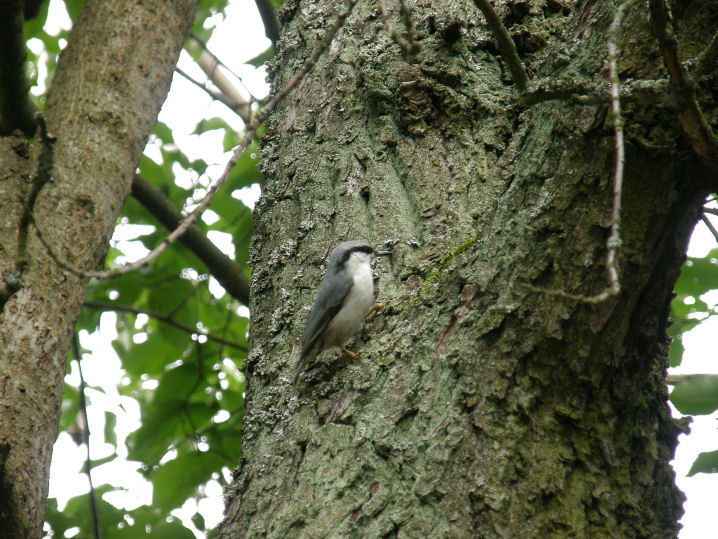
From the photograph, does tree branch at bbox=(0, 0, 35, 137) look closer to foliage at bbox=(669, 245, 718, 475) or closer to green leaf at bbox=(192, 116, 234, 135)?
green leaf at bbox=(192, 116, 234, 135)

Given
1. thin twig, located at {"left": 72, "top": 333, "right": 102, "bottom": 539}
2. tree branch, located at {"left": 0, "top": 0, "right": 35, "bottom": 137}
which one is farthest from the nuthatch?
tree branch, located at {"left": 0, "top": 0, "right": 35, "bottom": 137}

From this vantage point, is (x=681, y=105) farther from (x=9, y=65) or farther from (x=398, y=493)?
(x=9, y=65)

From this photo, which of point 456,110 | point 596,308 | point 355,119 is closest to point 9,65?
point 355,119

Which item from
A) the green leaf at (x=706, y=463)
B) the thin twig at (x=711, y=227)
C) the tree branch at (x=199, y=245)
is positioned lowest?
the green leaf at (x=706, y=463)

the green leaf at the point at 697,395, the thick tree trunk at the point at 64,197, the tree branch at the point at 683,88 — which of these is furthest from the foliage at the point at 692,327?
the thick tree trunk at the point at 64,197

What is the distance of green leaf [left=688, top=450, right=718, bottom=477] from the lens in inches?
68.9

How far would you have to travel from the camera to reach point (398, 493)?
1.76m

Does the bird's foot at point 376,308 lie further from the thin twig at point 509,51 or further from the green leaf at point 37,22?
the green leaf at point 37,22

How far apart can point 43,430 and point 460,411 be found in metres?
1.43

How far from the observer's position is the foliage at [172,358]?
12.3ft

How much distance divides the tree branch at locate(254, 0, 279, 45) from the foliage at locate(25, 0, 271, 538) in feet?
1.55

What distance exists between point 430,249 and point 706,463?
1.04 m

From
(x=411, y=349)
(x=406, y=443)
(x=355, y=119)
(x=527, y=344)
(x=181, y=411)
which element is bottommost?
(x=406, y=443)

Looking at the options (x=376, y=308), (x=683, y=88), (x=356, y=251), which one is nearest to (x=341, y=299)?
(x=356, y=251)
